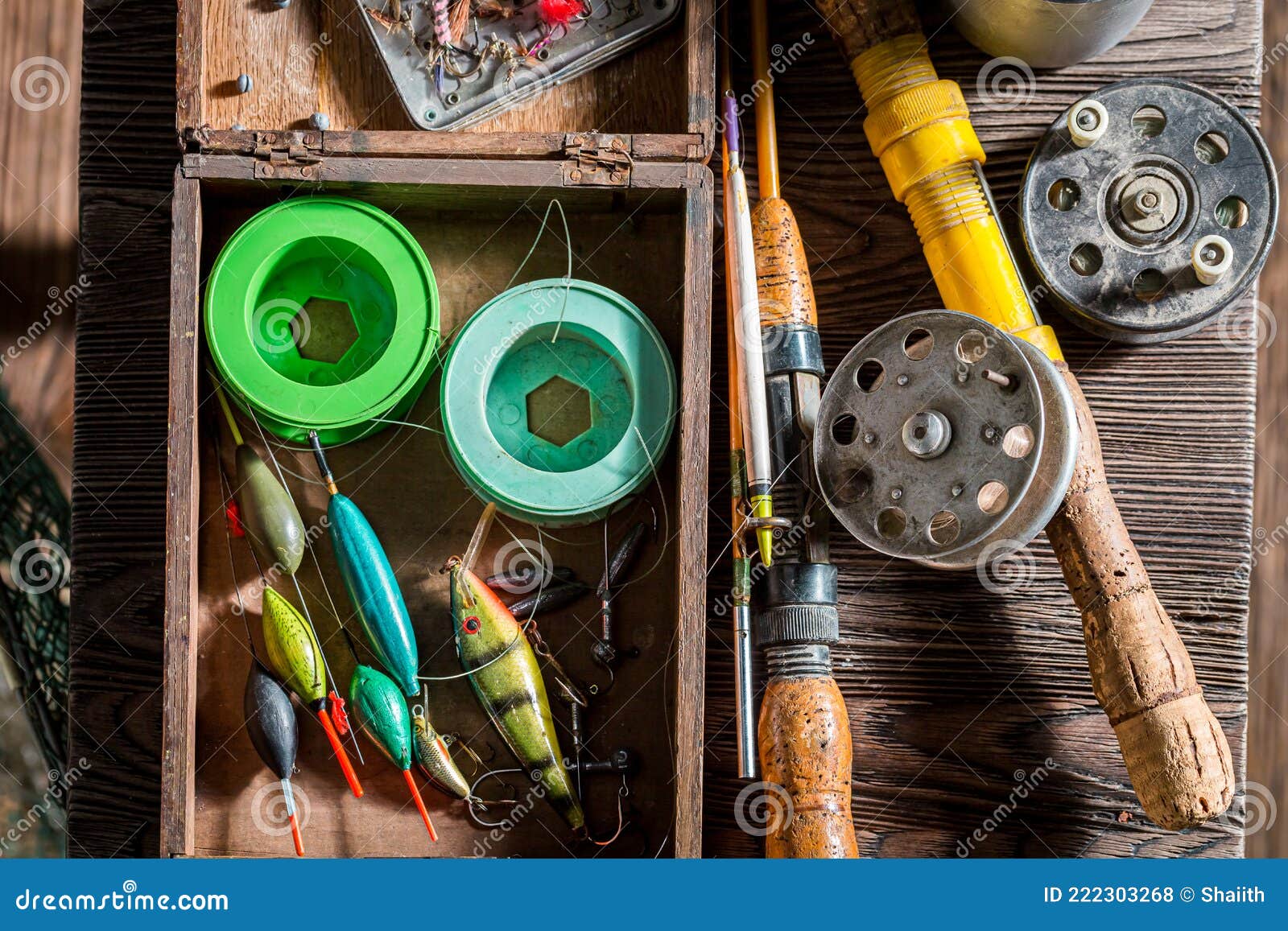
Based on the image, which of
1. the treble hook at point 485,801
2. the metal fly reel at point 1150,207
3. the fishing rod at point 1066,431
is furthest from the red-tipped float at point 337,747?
the metal fly reel at point 1150,207

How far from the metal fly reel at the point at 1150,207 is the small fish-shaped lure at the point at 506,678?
2.01 feet

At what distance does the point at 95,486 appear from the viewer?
1337 millimetres

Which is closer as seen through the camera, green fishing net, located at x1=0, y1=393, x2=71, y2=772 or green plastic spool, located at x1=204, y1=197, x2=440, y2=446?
green plastic spool, located at x1=204, y1=197, x2=440, y2=446

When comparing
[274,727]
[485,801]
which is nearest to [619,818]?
[485,801]

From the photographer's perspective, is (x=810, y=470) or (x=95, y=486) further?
(x=95, y=486)

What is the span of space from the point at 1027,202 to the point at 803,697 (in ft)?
1.71

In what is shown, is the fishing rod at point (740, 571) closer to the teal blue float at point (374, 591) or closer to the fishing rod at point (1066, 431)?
the fishing rod at point (1066, 431)

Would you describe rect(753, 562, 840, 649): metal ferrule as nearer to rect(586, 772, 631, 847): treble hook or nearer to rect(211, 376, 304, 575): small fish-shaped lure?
rect(586, 772, 631, 847): treble hook

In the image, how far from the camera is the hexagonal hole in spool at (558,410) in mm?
1248

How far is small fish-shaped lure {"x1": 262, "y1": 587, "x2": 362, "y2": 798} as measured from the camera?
1.17 meters

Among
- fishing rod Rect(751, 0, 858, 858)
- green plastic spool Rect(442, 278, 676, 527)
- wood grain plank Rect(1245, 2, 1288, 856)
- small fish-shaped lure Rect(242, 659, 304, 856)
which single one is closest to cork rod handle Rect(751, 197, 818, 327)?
fishing rod Rect(751, 0, 858, 858)

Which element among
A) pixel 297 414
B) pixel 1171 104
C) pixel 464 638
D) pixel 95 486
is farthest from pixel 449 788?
pixel 1171 104

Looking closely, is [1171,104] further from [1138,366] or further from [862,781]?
[862,781]

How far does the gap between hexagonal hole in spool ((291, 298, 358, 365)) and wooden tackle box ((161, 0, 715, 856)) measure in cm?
9
